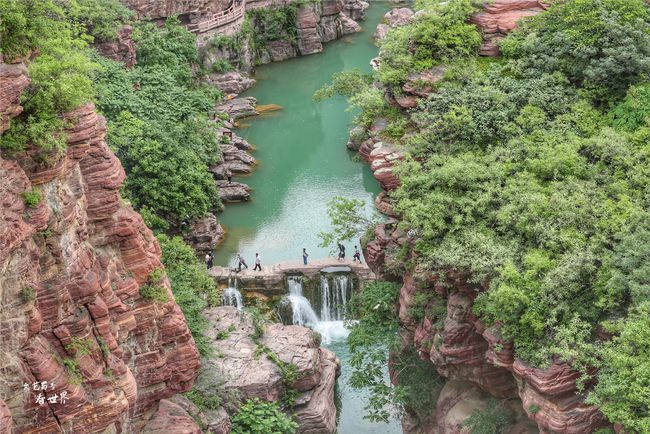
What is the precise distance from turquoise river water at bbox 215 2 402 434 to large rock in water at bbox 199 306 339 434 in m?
1.49

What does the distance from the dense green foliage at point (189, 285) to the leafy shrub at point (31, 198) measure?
11788 millimetres

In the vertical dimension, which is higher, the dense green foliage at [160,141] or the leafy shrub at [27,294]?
the leafy shrub at [27,294]

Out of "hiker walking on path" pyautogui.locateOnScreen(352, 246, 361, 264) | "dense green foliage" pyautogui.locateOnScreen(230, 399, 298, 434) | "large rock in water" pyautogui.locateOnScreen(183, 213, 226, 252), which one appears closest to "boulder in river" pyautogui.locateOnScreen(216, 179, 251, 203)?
"large rock in water" pyautogui.locateOnScreen(183, 213, 226, 252)

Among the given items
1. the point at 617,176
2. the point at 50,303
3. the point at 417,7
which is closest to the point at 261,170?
the point at 417,7

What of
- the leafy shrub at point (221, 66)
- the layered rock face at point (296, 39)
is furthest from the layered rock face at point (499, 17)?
the leafy shrub at point (221, 66)

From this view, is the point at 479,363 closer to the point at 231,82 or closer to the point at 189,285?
the point at 189,285

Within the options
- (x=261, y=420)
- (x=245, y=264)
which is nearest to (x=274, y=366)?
(x=261, y=420)

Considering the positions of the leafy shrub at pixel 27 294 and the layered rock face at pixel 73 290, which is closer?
the layered rock face at pixel 73 290

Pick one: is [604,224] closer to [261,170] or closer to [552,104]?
[552,104]

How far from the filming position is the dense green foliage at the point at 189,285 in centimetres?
2955

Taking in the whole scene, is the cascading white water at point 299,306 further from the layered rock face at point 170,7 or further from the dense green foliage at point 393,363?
the layered rock face at point 170,7

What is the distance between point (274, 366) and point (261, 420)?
101 inches

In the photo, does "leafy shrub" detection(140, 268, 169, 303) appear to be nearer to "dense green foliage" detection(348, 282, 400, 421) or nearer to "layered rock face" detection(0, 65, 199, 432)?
"layered rock face" detection(0, 65, 199, 432)

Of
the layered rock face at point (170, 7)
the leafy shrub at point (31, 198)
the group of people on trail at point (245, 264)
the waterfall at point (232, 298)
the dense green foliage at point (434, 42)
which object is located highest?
the leafy shrub at point (31, 198)
